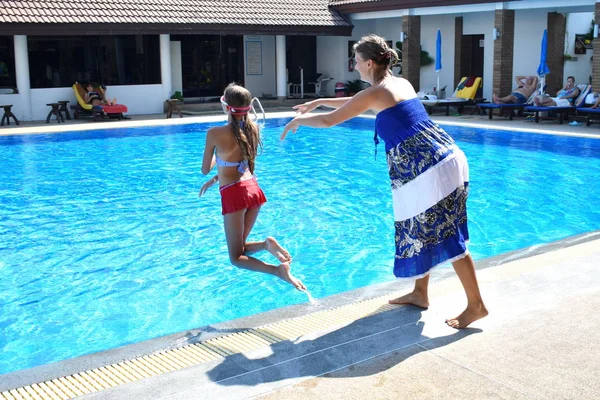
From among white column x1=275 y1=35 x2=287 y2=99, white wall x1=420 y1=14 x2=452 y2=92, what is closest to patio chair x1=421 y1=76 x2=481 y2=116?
white wall x1=420 y1=14 x2=452 y2=92

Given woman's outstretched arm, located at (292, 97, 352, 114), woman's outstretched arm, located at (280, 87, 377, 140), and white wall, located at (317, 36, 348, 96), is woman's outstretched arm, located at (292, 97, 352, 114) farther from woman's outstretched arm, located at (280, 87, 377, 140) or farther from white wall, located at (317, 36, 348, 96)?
white wall, located at (317, 36, 348, 96)

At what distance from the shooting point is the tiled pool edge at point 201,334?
4.03 meters

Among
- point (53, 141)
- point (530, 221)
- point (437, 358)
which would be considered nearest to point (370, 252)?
point (530, 221)

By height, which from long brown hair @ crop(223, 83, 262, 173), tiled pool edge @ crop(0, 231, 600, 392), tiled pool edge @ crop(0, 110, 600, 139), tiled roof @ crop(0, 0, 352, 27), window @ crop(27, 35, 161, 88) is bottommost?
tiled pool edge @ crop(0, 231, 600, 392)

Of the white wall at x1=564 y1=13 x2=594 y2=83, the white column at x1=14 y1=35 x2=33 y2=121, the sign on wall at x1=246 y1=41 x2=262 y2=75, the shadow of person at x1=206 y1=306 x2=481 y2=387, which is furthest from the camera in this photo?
the sign on wall at x1=246 y1=41 x2=262 y2=75

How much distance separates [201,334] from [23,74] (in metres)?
18.0

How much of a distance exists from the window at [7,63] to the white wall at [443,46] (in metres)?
13.4

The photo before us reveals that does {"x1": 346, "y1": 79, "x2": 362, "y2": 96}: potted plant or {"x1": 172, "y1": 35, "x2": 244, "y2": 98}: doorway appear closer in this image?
{"x1": 172, "y1": 35, "x2": 244, "y2": 98}: doorway

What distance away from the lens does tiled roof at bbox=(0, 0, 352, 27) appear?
20.0m

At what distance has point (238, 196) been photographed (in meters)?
4.92

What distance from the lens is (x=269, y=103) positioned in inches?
974

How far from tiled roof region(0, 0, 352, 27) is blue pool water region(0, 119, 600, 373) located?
16.7 feet

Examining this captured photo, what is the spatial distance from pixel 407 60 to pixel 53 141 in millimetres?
11624

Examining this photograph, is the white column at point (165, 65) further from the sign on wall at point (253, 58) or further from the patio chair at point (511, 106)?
the patio chair at point (511, 106)
